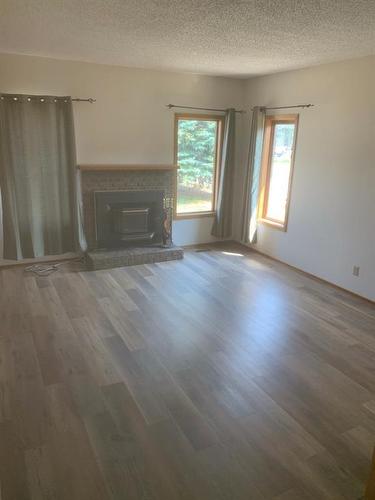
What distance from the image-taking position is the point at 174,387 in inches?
102

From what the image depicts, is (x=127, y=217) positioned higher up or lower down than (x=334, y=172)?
lower down

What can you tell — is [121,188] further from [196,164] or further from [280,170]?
[280,170]

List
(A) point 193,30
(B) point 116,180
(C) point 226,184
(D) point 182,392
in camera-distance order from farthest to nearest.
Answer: (C) point 226,184 < (B) point 116,180 < (A) point 193,30 < (D) point 182,392

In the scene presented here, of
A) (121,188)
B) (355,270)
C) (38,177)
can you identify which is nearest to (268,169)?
(355,270)

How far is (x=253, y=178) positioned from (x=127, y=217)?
1.91m

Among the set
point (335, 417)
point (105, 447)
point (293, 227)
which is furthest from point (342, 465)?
point (293, 227)

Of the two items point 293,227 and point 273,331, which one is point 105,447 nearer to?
point 273,331

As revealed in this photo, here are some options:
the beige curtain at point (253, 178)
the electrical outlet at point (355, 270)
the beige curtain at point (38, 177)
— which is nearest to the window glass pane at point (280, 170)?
the beige curtain at point (253, 178)

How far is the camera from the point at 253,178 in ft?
17.9

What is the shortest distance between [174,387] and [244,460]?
716 millimetres

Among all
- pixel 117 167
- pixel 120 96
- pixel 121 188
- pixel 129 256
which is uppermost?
pixel 120 96

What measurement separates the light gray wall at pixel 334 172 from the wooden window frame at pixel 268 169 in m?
0.11

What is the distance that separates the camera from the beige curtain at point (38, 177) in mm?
4336

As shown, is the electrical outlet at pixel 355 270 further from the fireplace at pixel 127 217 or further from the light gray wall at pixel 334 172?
the fireplace at pixel 127 217
